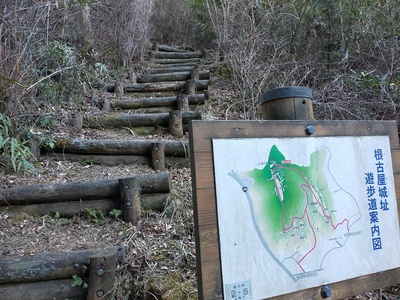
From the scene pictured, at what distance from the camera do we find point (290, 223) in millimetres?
1307

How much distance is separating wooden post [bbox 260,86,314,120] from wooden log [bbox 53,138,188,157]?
162cm

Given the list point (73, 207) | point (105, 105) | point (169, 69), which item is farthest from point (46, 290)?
point (169, 69)

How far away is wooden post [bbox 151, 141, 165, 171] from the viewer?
10.1 feet

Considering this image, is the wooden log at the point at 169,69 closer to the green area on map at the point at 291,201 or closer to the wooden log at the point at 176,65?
the wooden log at the point at 176,65

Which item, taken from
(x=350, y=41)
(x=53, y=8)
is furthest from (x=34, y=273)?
(x=350, y=41)

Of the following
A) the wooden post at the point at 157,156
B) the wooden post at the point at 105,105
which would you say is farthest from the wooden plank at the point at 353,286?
the wooden post at the point at 105,105

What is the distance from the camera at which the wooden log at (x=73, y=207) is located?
246 centimetres

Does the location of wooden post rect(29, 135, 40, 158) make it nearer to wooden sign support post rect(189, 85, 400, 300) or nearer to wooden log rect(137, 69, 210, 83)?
wooden sign support post rect(189, 85, 400, 300)

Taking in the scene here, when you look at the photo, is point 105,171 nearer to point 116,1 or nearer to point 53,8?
point 53,8

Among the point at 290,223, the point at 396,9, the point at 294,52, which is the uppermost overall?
the point at 396,9

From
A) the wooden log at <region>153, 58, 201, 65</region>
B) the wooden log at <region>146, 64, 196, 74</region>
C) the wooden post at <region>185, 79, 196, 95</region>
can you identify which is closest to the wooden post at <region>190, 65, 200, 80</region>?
the wooden post at <region>185, 79, 196, 95</region>

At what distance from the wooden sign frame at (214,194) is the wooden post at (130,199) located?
4.31ft

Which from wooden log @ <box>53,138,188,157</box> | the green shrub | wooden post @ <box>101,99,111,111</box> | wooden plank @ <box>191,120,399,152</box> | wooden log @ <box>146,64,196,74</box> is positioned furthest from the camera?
wooden log @ <box>146,64,196,74</box>

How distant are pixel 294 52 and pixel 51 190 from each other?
3.80 m
